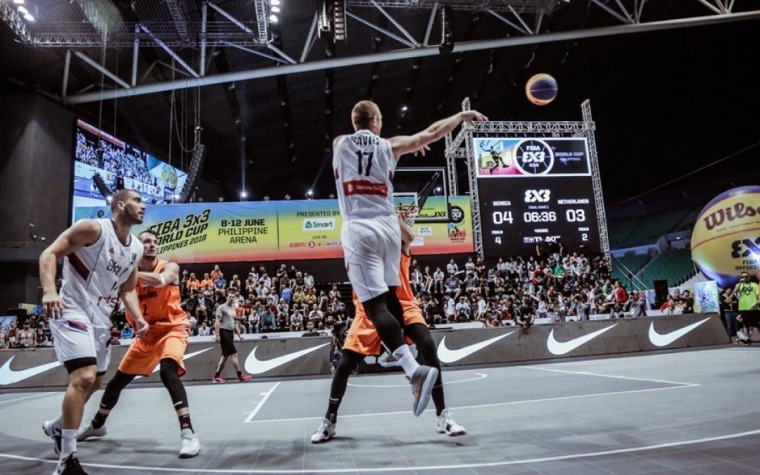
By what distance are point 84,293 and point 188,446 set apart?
54.1 inches

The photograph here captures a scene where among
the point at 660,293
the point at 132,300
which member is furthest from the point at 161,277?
the point at 660,293

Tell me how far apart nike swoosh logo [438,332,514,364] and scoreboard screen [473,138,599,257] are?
29.6ft

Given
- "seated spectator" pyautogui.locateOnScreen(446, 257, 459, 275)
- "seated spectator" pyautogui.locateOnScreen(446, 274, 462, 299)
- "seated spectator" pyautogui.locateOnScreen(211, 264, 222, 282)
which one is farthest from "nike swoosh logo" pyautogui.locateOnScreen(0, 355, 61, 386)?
"seated spectator" pyautogui.locateOnScreen(446, 257, 459, 275)

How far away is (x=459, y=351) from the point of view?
12453 mm

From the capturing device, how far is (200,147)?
64.2 ft

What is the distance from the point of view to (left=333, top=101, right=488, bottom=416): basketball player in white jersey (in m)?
3.29

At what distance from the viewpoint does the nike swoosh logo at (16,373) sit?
11.5 metres

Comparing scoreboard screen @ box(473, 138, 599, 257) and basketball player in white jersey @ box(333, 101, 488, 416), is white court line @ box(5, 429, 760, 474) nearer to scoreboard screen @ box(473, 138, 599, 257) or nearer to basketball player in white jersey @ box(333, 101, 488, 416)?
basketball player in white jersey @ box(333, 101, 488, 416)

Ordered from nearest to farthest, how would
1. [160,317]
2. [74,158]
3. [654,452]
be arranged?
1. [654,452]
2. [160,317]
3. [74,158]

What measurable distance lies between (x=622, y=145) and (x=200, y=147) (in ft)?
87.3

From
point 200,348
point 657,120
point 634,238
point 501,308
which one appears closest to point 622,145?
point 657,120

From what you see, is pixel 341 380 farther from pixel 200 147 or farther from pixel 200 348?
pixel 200 147

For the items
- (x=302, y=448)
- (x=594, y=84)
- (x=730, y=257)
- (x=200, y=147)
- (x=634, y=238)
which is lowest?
(x=302, y=448)

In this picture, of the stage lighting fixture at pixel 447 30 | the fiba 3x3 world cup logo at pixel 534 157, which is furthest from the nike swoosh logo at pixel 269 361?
the fiba 3x3 world cup logo at pixel 534 157
